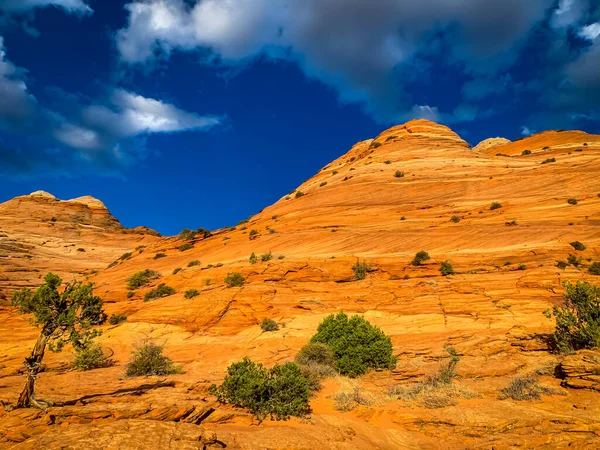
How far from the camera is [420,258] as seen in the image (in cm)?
2461

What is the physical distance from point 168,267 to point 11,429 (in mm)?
30022

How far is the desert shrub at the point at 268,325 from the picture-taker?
1984cm

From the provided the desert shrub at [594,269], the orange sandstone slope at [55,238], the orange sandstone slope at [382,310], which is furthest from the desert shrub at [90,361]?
the orange sandstone slope at [55,238]

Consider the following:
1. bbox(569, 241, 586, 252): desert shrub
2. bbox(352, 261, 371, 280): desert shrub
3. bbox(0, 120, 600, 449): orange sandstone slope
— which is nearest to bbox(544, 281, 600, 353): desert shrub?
bbox(0, 120, 600, 449): orange sandstone slope

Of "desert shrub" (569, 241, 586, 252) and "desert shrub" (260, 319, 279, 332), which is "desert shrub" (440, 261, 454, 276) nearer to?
"desert shrub" (569, 241, 586, 252)

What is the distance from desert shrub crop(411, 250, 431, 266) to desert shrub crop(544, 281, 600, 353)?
1072cm

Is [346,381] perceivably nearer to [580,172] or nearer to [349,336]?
[349,336]

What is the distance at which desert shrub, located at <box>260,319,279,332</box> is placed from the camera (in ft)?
65.1

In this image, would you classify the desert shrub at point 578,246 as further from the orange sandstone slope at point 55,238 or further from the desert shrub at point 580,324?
the orange sandstone slope at point 55,238

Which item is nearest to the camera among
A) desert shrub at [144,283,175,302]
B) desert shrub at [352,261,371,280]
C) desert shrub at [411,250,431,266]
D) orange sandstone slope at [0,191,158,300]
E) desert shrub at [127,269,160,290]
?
desert shrub at [411,250,431,266]

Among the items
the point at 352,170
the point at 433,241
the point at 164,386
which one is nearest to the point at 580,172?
the point at 433,241

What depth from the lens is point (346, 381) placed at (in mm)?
13547

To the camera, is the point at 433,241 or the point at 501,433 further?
the point at 433,241

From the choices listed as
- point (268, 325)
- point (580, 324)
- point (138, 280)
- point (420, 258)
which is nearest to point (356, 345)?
point (268, 325)
